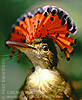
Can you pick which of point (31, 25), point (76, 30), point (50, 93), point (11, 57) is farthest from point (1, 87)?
point (76, 30)

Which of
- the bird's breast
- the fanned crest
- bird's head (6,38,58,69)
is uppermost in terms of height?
the fanned crest

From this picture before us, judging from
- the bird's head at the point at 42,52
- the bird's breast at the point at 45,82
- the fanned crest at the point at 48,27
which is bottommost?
the bird's breast at the point at 45,82

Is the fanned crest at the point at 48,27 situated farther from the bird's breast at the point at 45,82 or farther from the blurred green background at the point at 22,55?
the bird's breast at the point at 45,82

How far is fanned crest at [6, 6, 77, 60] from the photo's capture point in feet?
4.09

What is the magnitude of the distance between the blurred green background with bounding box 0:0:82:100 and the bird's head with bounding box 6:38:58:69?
69mm

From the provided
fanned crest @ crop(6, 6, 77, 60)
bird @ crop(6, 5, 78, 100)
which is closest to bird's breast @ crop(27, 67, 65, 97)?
bird @ crop(6, 5, 78, 100)

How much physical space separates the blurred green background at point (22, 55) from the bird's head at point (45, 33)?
2.0 inches

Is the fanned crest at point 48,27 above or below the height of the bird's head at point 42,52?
above

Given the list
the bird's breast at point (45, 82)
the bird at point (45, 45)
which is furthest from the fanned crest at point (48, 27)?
the bird's breast at point (45, 82)

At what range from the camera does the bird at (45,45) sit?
1246 mm

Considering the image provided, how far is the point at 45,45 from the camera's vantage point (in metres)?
1.26

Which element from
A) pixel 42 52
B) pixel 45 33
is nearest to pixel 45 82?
pixel 42 52

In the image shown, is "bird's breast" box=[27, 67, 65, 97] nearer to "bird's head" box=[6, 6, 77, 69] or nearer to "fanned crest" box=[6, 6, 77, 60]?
"bird's head" box=[6, 6, 77, 69]

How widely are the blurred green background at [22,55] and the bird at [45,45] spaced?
0.04 meters
